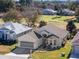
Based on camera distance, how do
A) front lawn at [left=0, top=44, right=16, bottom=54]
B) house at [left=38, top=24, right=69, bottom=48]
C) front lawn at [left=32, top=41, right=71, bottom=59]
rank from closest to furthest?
front lawn at [left=32, top=41, right=71, bottom=59] → front lawn at [left=0, top=44, right=16, bottom=54] → house at [left=38, top=24, right=69, bottom=48]

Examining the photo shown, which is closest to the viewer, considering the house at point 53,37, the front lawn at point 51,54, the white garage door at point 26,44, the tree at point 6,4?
the front lawn at point 51,54

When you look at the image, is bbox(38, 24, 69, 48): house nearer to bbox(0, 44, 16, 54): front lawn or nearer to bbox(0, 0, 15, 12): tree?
bbox(0, 44, 16, 54): front lawn

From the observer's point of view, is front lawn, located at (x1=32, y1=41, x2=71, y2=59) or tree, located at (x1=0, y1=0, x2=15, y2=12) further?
tree, located at (x1=0, y1=0, x2=15, y2=12)

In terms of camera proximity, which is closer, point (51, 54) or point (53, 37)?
point (51, 54)

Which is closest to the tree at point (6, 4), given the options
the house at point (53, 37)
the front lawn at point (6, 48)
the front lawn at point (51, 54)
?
the house at point (53, 37)

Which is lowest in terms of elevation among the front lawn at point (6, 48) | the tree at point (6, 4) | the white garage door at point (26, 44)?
the tree at point (6, 4)

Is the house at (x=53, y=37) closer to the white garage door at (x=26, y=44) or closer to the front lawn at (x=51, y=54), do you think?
the front lawn at (x=51, y=54)

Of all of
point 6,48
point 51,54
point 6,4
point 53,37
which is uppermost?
point 53,37

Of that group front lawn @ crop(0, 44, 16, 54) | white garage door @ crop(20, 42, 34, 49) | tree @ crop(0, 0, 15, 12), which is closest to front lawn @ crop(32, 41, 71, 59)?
white garage door @ crop(20, 42, 34, 49)

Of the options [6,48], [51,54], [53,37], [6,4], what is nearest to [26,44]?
[6,48]

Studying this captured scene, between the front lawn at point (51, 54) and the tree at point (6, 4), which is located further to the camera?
the tree at point (6, 4)

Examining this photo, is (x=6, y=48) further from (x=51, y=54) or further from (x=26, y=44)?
(x=51, y=54)
